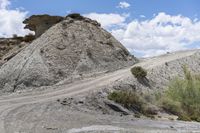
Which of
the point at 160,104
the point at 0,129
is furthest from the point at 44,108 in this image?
the point at 160,104

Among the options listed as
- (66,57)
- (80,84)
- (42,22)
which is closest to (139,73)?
(80,84)

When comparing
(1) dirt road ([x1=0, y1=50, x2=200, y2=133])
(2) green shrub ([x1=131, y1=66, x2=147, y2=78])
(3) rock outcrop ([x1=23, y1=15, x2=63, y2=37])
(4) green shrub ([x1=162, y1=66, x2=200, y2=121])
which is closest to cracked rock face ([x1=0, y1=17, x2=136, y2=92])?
(1) dirt road ([x1=0, y1=50, x2=200, y2=133])

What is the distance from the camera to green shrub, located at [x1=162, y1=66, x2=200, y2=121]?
4162cm

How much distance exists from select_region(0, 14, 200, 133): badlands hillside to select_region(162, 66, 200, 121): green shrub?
4.52 feet

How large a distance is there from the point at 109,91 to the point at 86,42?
69.9 ft

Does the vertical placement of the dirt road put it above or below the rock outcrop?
below

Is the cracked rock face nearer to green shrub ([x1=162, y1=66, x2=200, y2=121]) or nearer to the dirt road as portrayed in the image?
the dirt road

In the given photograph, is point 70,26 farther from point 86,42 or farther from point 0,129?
point 0,129

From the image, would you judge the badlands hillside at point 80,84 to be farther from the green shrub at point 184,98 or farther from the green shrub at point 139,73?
the green shrub at point 184,98

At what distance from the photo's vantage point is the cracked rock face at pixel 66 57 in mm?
54781

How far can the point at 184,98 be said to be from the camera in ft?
143

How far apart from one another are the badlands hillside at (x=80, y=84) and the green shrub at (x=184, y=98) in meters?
1.38

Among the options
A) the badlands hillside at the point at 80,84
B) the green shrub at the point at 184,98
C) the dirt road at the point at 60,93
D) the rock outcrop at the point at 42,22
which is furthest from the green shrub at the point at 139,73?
the rock outcrop at the point at 42,22

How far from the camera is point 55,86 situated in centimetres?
5034
